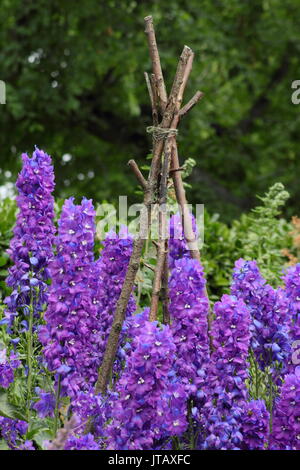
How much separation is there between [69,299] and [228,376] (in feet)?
1.94

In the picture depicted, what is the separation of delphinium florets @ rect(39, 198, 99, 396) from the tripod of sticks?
A: 0.11 meters

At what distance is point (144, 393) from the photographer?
2.18 metres

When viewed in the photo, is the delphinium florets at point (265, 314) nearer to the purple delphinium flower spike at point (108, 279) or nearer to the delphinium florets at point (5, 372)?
the purple delphinium flower spike at point (108, 279)

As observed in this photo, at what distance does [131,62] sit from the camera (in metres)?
10.4

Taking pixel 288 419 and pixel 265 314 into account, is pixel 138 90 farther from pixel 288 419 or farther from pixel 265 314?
pixel 288 419

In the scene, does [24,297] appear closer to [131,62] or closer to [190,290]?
[190,290]

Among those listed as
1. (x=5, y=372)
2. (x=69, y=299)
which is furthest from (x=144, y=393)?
(x=5, y=372)

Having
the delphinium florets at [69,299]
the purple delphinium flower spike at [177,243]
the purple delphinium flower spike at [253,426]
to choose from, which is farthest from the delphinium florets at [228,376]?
the purple delphinium flower spike at [177,243]

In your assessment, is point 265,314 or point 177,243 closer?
point 265,314

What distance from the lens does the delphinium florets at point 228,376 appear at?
2359mm

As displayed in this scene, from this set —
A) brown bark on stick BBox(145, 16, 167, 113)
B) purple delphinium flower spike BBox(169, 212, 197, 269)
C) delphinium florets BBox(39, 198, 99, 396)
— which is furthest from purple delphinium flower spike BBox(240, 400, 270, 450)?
brown bark on stick BBox(145, 16, 167, 113)

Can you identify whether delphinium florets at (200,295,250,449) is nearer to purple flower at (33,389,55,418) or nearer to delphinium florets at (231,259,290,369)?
delphinium florets at (231,259,290,369)

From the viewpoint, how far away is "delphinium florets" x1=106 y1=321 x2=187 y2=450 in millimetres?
2158
